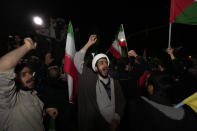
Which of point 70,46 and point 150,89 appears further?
point 70,46

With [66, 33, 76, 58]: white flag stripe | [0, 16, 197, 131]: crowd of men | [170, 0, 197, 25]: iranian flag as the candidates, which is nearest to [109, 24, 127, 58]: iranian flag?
[0, 16, 197, 131]: crowd of men

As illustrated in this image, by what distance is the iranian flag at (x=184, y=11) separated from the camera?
298cm

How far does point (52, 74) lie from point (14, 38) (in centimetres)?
207

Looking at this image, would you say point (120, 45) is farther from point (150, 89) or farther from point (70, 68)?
point (150, 89)

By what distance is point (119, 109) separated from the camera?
9.26 feet

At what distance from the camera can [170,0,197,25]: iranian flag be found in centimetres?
298

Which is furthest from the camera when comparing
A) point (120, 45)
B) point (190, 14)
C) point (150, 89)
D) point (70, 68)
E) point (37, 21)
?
point (37, 21)

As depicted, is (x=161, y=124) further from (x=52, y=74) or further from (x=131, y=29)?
(x=131, y=29)

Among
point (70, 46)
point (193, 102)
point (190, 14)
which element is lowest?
point (193, 102)

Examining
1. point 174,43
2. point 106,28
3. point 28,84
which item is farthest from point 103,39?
point 28,84

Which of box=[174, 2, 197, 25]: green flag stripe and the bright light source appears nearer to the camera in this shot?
box=[174, 2, 197, 25]: green flag stripe

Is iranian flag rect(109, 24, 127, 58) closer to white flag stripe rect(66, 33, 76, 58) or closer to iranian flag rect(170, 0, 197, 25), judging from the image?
iranian flag rect(170, 0, 197, 25)

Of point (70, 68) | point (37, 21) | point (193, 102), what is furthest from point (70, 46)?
point (37, 21)

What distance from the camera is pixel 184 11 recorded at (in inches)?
120
